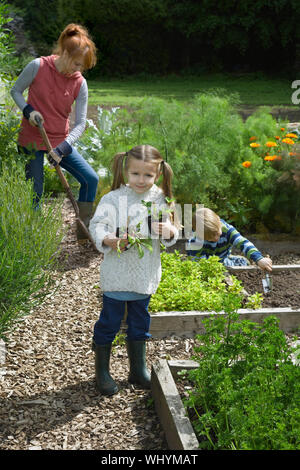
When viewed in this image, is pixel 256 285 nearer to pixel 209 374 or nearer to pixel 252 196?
pixel 252 196

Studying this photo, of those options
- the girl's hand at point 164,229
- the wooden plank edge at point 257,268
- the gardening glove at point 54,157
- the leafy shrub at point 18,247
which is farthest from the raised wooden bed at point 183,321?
the gardening glove at point 54,157

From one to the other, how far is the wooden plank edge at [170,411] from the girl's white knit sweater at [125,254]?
42 cm

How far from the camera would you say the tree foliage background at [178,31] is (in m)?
19.1

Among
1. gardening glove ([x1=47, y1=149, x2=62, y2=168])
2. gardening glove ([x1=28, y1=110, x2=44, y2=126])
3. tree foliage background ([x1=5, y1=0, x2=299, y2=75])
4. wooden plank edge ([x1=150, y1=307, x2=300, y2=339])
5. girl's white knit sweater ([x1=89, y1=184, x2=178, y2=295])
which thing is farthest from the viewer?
tree foliage background ([x1=5, y1=0, x2=299, y2=75])

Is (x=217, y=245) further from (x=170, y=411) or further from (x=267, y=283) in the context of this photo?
(x=170, y=411)

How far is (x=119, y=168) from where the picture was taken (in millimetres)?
2791

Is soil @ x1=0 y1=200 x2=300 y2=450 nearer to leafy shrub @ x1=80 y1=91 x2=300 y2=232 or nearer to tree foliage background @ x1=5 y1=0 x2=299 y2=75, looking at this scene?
leafy shrub @ x1=80 y1=91 x2=300 y2=232

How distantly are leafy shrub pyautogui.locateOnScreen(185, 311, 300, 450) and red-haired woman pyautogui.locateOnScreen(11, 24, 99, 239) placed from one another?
2239 millimetres

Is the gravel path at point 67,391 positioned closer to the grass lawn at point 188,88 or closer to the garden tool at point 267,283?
the garden tool at point 267,283

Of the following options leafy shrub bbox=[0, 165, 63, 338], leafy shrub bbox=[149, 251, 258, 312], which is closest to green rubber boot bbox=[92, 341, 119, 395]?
leafy shrub bbox=[0, 165, 63, 338]

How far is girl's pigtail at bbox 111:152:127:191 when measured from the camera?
279 cm

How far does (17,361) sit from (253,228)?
117 inches

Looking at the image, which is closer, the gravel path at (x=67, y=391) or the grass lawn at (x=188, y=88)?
the gravel path at (x=67, y=391)

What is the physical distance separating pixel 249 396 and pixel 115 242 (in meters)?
0.91
